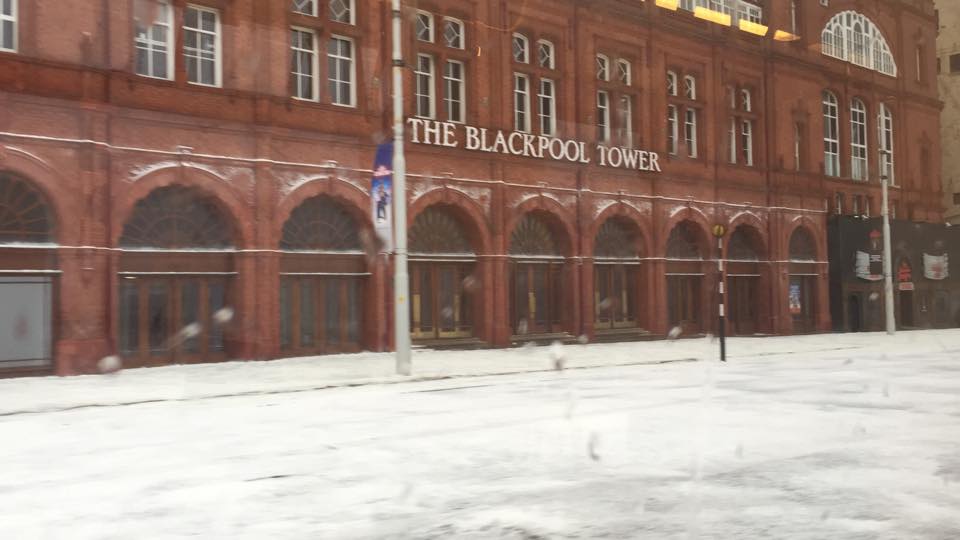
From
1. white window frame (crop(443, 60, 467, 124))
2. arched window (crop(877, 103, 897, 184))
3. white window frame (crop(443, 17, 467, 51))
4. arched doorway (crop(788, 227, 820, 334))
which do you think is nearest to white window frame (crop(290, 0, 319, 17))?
white window frame (crop(443, 60, 467, 124))

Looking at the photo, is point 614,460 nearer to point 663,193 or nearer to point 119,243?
point 119,243

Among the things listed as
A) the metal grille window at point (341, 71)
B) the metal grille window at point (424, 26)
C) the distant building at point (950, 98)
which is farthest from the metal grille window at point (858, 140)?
the metal grille window at point (341, 71)

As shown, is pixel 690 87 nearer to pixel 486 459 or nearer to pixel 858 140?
pixel 858 140

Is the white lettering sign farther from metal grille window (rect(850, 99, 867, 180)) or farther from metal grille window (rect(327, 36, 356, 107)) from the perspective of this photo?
metal grille window (rect(850, 99, 867, 180))

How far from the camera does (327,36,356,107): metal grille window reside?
24.2 metres

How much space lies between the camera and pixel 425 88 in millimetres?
26328

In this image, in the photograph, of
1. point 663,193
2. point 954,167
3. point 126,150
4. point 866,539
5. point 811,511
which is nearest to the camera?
point 866,539

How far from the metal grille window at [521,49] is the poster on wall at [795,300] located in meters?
Result: 16.2

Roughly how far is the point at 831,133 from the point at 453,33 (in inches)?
844

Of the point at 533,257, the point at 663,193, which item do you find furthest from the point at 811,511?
the point at 663,193

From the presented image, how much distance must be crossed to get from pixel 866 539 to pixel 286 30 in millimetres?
20411

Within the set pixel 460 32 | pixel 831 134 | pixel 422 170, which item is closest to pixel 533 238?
pixel 422 170

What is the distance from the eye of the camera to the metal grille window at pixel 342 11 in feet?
79.2

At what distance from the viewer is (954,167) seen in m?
51.6
